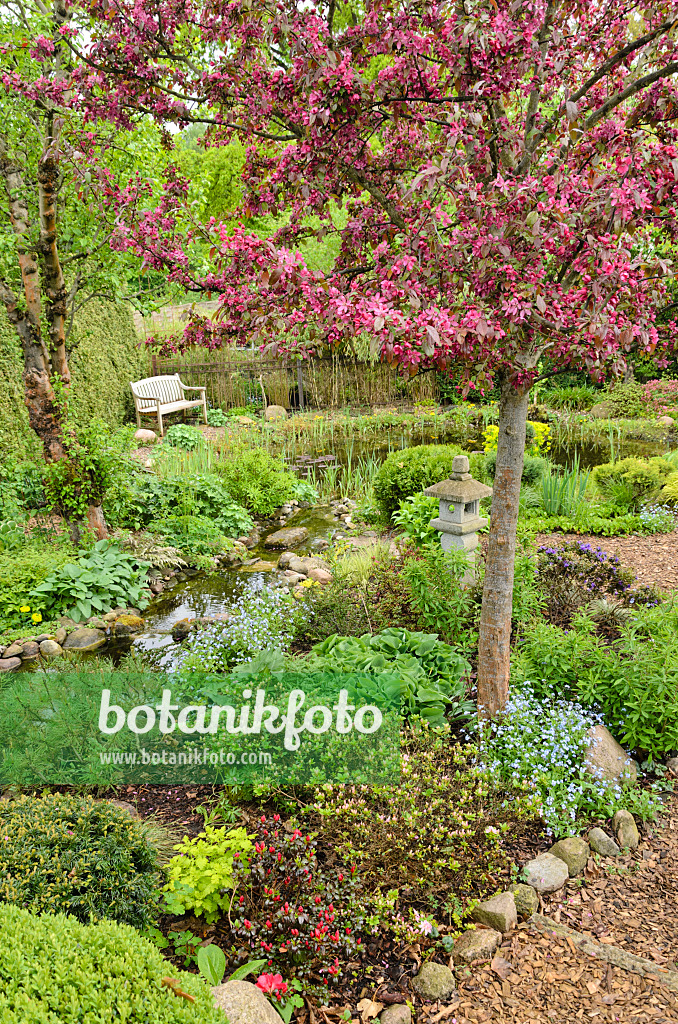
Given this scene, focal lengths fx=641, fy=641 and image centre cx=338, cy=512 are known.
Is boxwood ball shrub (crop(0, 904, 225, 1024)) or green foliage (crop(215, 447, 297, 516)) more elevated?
boxwood ball shrub (crop(0, 904, 225, 1024))

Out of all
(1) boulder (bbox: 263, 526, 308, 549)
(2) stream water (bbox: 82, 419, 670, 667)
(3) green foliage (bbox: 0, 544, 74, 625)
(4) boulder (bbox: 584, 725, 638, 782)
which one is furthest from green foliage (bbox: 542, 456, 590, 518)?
(3) green foliage (bbox: 0, 544, 74, 625)

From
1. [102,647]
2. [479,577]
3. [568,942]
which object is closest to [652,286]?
[479,577]

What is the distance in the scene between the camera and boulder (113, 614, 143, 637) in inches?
202

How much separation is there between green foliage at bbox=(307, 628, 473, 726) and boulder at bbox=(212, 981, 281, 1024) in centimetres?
132

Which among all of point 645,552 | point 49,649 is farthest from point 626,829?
point 49,649

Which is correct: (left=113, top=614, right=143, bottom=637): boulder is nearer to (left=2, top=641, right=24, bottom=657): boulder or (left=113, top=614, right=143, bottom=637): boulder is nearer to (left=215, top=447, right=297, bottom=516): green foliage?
(left=2, top=641, right=24, bottom=657): boulder

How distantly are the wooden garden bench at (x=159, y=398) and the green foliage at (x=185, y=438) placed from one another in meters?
0.77

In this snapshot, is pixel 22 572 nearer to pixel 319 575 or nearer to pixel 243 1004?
pixel 319 575

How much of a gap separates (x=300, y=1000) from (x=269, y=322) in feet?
7.37

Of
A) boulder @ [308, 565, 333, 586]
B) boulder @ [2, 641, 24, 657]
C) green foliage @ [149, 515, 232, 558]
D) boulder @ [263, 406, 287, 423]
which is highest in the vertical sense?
boulder @ [263, 406, 287, 423]

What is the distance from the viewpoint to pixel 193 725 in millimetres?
2930

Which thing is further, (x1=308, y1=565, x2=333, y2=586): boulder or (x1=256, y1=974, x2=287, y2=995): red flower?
(x1=308, y1=565, x2=333, y2=586): boulder

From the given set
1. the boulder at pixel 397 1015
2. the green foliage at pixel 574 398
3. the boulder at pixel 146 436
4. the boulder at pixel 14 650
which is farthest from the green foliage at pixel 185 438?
the boulder at pixel 397 1015

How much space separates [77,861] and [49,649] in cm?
314
